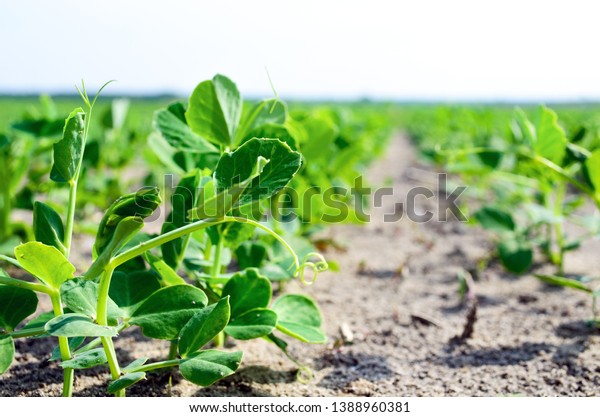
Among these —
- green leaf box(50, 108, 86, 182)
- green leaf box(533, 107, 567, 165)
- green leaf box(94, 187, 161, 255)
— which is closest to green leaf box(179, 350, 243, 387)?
green leaf box(94, 187, 161, 255)

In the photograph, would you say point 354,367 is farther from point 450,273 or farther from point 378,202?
point 378,202

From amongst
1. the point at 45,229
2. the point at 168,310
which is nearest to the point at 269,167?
the point at 168,310

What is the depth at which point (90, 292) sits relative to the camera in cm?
100

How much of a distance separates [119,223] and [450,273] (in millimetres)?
1982

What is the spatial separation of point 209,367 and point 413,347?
0.87 m

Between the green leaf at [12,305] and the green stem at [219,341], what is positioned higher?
the green leaf at [12,305]

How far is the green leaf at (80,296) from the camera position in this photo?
969mm

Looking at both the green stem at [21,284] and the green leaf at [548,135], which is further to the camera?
the green leaf at [548,135]

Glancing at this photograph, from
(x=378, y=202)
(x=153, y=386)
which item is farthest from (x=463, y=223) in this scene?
(x=153, y=386)

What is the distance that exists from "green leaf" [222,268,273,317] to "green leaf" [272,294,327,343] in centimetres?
9

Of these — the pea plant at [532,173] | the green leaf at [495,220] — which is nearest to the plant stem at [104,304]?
the pea plant at [532,173]

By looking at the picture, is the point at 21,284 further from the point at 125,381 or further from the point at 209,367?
the point at 209,367

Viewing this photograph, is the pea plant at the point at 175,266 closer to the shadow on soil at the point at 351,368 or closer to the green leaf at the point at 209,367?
the green leaf at the point at 209,367

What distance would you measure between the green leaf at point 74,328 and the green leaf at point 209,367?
177 millimetres
